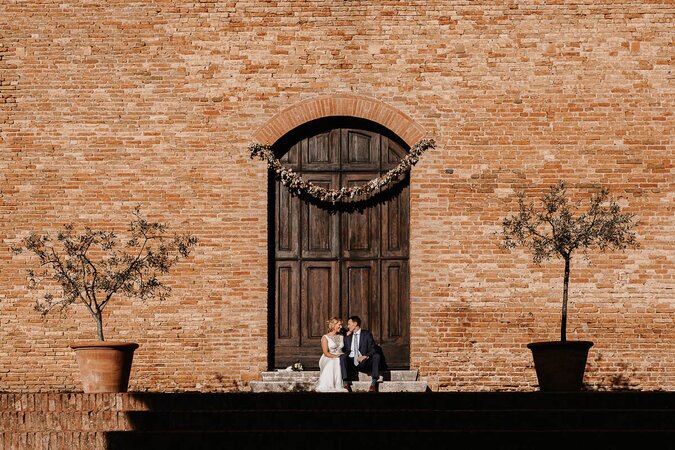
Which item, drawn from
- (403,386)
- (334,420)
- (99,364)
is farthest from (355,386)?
(99,364)

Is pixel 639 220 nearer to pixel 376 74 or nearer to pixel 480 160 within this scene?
pixel 480 160

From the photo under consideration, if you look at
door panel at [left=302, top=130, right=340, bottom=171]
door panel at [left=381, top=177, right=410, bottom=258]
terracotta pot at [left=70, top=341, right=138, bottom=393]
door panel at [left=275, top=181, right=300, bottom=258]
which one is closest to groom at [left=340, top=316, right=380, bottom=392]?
door panel at [left=381, top=177, right=410, bottom=258]

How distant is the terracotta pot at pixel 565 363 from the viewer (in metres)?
11.8

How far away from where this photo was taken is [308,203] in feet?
46.1

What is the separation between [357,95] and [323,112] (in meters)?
0.48

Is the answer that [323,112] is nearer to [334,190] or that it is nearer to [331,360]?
[334,190]

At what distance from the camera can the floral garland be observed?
13648mm

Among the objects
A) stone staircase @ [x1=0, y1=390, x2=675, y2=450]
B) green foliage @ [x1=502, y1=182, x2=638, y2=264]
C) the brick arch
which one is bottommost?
stone staircase @ [x1=0, y1=390, x2=675, y2=450]

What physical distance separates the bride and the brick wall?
0.89 meters

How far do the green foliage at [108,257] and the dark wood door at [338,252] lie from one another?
4.41ft

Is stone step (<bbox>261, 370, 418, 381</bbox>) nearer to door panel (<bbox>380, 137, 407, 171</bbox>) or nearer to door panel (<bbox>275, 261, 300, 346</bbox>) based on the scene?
door panel (<bbox>275, 261, 300, 346</bbox>)

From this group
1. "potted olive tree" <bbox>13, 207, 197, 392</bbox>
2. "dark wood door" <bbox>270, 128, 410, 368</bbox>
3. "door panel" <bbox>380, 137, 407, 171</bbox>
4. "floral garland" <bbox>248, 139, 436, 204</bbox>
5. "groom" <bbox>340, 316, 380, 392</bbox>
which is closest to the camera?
"groom" <bbox>340, 316, 380, 392</bbox>

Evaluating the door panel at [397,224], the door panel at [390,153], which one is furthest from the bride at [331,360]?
the door panel at [390,153]

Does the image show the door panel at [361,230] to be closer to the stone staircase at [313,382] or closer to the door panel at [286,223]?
the door panel at [286,223]
